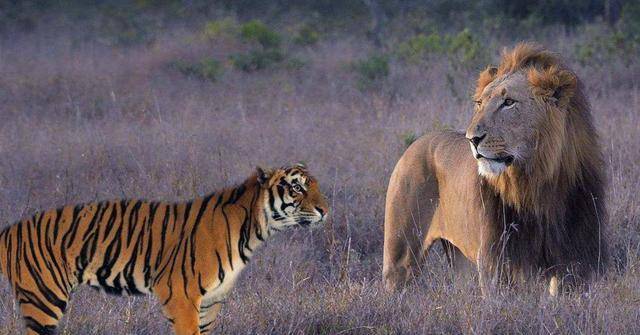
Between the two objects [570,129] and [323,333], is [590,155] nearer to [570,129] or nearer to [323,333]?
[570,129]

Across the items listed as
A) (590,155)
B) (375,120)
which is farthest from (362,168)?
(590,155)

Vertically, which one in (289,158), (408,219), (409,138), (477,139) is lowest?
(289,158)

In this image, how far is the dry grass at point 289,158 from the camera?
15.8 ft

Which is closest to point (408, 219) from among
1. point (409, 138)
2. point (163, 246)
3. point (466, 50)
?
point (163, 246)

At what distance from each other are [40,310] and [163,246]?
519 mm

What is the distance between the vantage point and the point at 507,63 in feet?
17.8

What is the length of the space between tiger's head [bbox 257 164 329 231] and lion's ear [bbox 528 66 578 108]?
160cm

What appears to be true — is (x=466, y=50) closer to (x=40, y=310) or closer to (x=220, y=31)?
(x=220, y=31)

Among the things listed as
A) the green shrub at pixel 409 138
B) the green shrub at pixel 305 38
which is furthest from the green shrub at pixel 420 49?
the green shrub at pixel 409 138

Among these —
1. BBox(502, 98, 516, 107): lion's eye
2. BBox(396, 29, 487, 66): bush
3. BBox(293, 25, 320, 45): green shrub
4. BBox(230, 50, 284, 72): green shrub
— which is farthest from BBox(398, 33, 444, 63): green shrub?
BBox(502, 98, 516, 107): lion's eye

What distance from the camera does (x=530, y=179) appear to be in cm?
514

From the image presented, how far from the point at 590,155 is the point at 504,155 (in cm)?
58

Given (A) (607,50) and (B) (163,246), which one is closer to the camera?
(B) (163,246)

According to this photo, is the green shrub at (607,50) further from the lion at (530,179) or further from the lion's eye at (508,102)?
the lion's eye at (508,102)
